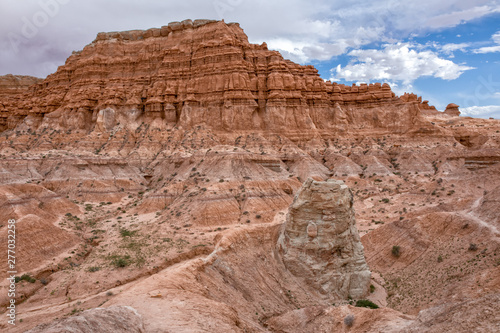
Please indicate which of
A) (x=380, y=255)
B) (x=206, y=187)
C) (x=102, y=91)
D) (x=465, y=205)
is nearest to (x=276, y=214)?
(x=206, y=187)

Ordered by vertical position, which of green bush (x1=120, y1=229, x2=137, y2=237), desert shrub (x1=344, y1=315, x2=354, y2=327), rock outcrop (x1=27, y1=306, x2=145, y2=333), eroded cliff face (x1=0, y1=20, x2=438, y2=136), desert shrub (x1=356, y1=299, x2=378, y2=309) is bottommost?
desert shrub (x1=356, y1=299, x2=378, y2=309)

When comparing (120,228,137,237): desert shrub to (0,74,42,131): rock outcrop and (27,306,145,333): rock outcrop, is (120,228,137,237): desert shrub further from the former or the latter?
(0,74,42,131): rock outcrop

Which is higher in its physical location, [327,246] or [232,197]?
[232,197]

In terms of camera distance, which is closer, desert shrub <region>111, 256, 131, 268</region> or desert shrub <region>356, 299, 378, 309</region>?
desert shrub <region>356, 299, 378, 309</region>

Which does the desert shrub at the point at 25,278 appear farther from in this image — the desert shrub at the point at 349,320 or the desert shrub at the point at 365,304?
the desert shrub at the point at 365,304

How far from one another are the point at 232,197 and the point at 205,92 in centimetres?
3814

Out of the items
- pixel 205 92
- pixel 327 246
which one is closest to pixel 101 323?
pixel 327 246

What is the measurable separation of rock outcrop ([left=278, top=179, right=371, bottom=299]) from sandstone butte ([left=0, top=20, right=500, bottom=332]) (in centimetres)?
12

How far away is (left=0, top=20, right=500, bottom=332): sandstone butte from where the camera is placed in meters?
18.8

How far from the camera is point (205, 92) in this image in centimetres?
7475

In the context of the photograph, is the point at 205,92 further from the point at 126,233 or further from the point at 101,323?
the point at 101,323

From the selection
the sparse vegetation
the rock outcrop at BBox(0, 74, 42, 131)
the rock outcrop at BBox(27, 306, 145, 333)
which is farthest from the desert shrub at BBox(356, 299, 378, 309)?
the rock outcrop at BBox(0, 74, 42, 131)

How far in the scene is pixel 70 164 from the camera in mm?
57406

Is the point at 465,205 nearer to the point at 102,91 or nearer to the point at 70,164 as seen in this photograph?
the point at 70,164
